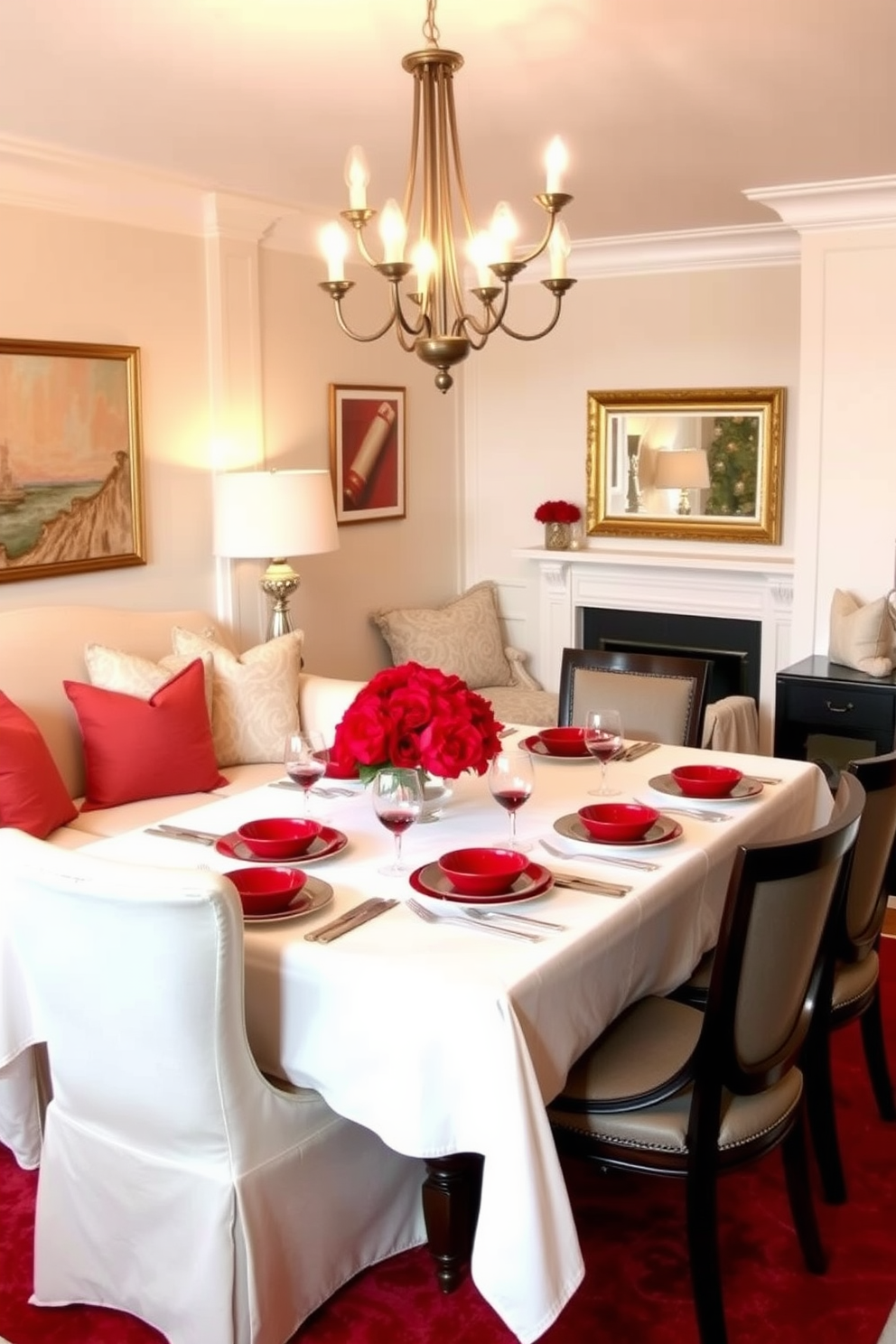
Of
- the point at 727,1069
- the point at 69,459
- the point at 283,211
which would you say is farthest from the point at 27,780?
the point at 283,211

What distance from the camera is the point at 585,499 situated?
5.82 metres

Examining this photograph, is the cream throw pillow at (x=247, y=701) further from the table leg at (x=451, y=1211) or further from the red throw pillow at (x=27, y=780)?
the table leg at (x=451, y=1211)

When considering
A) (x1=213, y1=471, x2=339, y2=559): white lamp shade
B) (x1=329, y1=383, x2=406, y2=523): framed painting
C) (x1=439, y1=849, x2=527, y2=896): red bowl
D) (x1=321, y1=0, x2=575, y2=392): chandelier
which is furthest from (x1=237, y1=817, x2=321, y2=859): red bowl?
(x1=329, y1=383, x2=406, y2=523): framed painting

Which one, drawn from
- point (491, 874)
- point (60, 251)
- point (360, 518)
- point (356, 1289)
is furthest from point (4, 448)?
point (356, 1289)

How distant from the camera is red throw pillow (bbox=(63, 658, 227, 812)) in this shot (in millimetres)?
3711

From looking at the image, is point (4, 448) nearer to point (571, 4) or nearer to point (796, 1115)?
point (571, 4)

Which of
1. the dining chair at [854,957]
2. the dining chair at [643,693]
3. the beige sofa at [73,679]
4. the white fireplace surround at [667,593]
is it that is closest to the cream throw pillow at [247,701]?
the beige sofa at [73,679]

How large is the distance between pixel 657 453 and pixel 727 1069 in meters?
3.85

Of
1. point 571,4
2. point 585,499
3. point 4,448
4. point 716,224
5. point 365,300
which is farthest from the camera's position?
point 585,499

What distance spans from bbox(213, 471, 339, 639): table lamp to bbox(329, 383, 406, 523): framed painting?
2.52 feet

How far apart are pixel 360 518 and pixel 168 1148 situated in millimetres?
3608

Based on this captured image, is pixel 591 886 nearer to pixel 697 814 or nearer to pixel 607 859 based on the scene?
pixel 607 859

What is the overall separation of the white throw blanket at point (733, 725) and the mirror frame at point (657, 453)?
0.78 m

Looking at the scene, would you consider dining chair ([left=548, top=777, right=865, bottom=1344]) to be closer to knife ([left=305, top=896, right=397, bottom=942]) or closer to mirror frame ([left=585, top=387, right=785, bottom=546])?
knife ([left=305, top=896, right=397, bottom=942])
